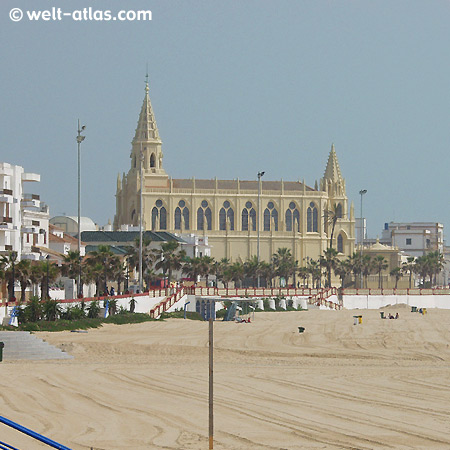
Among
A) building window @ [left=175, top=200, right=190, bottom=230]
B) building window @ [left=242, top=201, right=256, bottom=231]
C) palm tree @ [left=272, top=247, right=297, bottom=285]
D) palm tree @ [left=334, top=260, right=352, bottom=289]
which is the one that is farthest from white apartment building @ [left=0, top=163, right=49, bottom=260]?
building window @ [left=242, top=201, right=256, bottom=231]

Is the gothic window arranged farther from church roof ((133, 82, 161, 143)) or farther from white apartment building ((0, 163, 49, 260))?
white apartment building ((0, 163, 49, 260))

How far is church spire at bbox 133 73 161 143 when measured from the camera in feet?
453

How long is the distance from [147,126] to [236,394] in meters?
115

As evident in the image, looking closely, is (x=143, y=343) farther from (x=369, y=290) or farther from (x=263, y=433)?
(x=369, y=290)

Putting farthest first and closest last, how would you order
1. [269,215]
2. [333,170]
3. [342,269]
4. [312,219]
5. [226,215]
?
[333,170] → [312,219] → [269,215] → [226,215] → [342,269]

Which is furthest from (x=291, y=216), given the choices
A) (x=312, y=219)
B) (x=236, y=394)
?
(x=236, y=394)

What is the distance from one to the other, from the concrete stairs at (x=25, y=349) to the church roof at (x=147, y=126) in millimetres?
103829

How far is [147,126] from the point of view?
138 meters

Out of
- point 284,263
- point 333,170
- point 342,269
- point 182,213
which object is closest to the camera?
point 284,263

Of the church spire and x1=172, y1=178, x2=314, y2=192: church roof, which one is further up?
the church spire

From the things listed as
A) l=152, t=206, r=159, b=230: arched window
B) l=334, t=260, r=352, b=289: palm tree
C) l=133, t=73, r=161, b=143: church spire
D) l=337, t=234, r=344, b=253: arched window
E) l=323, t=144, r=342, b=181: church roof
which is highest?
l=133, t=73, r=161, b=143: church spire

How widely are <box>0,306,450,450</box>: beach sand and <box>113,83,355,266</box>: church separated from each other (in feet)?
293

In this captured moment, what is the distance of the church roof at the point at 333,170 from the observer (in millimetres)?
146500

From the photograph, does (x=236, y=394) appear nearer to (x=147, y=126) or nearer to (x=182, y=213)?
(x=182, y=213)
